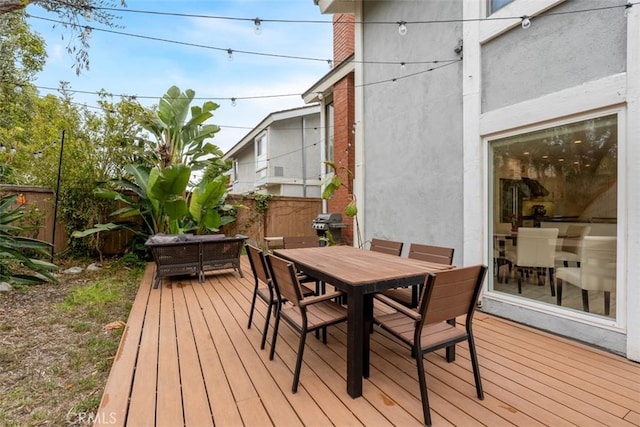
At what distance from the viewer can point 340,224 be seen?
776cm

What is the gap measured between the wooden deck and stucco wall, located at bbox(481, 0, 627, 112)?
2669 mm

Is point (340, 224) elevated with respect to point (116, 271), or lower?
elevated

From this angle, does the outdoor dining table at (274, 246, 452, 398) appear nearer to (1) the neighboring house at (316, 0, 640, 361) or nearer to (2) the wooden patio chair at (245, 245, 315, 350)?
(2) the wooden patio chair at (245, 245, 315, 350)

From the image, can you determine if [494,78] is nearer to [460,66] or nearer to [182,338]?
[460,66]

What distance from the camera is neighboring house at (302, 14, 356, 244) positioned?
7.80 meters

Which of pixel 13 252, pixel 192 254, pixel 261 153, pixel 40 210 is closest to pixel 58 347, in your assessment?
pixel 192 254

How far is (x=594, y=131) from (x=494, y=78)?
50.4 inches

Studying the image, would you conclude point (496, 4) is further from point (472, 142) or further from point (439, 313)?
point (439, 313)

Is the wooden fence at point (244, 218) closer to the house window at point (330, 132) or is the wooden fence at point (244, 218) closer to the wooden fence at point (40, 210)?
the wooden fence at point (40, 210)

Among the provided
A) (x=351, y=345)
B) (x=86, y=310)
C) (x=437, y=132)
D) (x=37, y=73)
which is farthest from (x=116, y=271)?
(x=37, y=73)

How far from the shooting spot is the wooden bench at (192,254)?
531cm

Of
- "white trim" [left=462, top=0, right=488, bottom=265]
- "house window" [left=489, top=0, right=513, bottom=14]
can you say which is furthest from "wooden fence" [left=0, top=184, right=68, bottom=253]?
"house window" [left=489, top=0, right=513, bottom=14]

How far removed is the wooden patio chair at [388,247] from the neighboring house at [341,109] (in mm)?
3042

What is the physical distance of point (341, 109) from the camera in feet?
26.6
